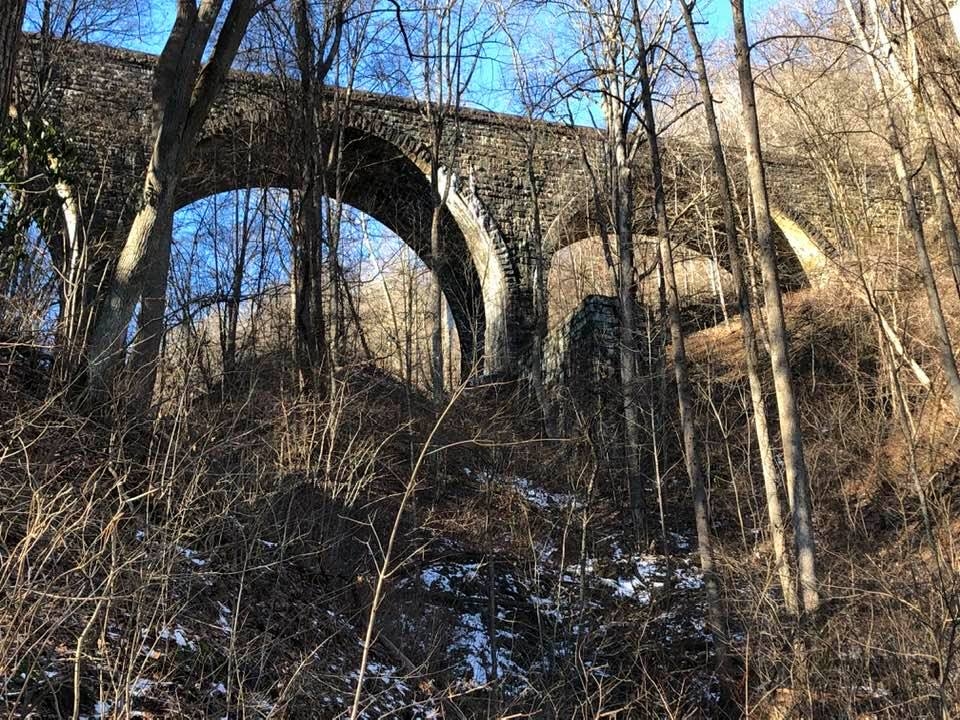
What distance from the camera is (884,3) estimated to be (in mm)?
9781

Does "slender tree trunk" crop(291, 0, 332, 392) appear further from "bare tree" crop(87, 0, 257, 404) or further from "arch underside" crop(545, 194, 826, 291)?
"arch underside" crop(545, 194, 826, 291)

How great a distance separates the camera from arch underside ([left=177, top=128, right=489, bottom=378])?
12.9 meters

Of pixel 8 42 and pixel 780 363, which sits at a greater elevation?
pixel 8 42

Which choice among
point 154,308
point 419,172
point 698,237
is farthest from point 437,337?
point 698,237

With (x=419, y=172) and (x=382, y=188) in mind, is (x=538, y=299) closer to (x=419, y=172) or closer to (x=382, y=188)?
(x=419, y=172)

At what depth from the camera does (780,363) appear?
6504 millimetres

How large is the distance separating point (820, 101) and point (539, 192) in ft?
16.9

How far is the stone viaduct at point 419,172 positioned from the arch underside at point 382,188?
0.08 feet

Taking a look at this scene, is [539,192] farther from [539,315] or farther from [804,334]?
[804,334]

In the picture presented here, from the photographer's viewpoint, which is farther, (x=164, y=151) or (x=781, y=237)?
(x=781, y=237)

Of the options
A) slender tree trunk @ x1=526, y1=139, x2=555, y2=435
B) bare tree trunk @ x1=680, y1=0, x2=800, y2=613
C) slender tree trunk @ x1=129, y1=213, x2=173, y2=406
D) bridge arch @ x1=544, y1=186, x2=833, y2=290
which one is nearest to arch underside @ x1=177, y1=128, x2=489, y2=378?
slender tree trunk @ x1=526, y1=139, x2=555, y2=435

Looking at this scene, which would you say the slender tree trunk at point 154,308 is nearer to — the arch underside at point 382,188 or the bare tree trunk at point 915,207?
the arch underside at point 382,188

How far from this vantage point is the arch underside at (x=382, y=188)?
42.3ft

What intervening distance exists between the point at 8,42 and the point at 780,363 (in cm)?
547
